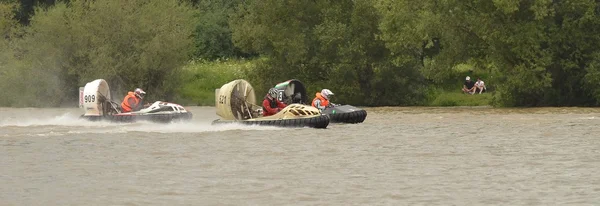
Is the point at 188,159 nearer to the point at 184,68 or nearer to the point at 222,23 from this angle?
the point at 184,68

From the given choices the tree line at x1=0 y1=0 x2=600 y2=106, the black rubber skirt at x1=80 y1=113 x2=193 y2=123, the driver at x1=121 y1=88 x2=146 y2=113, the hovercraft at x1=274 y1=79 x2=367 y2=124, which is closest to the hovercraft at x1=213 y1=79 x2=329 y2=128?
the hovercraft at x1=274 y1=79 x2=367 y2=124

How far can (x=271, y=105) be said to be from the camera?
42562 mm

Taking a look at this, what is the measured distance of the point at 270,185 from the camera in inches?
953

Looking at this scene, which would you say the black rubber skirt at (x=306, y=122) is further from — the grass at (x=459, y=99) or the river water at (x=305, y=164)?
the grass at (x=459, y=99)

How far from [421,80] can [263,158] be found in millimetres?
41075

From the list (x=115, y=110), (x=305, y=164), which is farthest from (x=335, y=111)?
(x=305, y=164)

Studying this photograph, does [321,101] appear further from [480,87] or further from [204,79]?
[204,79]

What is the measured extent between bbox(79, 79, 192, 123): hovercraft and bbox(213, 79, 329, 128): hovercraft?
3.24 metres

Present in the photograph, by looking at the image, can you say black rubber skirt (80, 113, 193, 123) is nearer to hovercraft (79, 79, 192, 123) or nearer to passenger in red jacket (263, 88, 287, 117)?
hovercraft (79, 79, 192, 123)

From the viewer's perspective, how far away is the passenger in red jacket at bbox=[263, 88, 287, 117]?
4238cm

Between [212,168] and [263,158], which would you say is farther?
[263,158]

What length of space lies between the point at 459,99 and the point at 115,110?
981 inches


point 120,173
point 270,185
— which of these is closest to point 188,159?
point 120,173

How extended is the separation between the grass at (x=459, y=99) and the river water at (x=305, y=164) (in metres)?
22.3
